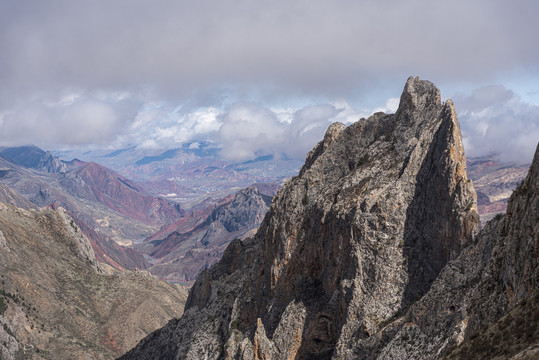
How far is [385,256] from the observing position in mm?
61344

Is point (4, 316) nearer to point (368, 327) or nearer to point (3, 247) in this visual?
point (3, 247)

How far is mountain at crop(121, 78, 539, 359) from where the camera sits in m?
41.6

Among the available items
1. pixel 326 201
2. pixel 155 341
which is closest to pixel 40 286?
Result: pixel 155 341

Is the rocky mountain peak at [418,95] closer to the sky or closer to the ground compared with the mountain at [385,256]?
closer to the sky

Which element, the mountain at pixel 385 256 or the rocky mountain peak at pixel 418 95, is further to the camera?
the rocky mountain peak at pixel 418 95

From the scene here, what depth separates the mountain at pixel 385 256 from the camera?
41.6 metres

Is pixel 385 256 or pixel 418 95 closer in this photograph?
pixel 385 256

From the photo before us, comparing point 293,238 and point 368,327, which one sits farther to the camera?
point 293,238

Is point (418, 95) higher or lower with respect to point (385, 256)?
higher

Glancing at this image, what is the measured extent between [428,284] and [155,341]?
94.8 m

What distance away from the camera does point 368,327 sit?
188 feet

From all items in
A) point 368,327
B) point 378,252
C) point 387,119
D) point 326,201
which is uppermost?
point 387,119

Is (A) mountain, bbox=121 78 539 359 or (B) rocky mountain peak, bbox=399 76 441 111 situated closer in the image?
(A) mountain, bbox=121 78 539 359

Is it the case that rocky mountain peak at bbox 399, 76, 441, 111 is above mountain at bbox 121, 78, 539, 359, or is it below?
above
